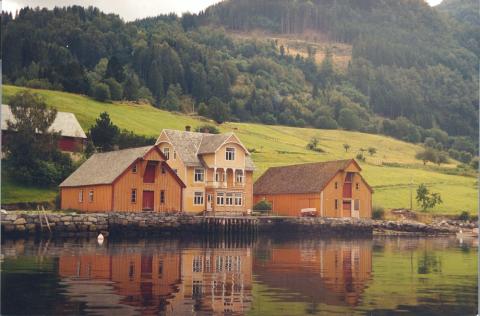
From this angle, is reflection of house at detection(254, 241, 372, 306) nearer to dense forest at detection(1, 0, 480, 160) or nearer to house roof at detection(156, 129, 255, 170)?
house roof at detection(156, 129, 255, 170)

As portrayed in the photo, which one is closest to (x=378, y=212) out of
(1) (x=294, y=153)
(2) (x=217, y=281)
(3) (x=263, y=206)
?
(3) (x=263, y=206)

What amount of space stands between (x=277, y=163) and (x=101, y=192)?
122 ft

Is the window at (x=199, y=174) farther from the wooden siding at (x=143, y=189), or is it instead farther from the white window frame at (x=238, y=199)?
the wooden siding at (x=143, y=189)

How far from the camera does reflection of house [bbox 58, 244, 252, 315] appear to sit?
22297mm

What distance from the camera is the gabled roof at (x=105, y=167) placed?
6488cm

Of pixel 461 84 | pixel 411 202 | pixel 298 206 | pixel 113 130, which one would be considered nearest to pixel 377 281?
pixel 298 206

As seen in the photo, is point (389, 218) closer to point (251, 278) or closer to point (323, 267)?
point (323, 267)

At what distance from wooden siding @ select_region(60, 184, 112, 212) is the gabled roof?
50 cm

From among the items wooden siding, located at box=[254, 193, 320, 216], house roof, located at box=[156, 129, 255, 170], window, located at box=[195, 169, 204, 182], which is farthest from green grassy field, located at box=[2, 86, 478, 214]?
window, located at box=[195, 169, 204, 182]

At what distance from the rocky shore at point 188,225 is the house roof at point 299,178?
6.42m

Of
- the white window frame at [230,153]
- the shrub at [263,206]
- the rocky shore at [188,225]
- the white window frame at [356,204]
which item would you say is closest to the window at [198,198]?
the white window frame at [230,153]

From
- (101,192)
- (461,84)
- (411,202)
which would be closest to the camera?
(101,192)

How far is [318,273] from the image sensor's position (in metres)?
32.7

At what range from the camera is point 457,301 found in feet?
80.2
